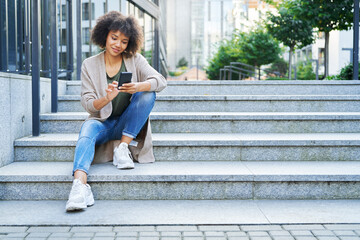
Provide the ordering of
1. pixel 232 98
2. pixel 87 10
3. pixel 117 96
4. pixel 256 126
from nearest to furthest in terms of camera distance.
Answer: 1. pixel 117 96
2. pixel 256 126
3. pixel 232 98
4. pixel 87 10

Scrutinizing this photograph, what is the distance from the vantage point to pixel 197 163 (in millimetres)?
3520

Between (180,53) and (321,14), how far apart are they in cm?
8450

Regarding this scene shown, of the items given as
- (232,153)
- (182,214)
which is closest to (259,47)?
(232,153)

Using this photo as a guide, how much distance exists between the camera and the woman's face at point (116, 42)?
3.32m

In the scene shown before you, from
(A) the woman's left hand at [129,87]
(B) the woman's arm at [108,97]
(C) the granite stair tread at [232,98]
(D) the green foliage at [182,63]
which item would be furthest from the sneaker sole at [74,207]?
(D) the green foliage at [182,63]

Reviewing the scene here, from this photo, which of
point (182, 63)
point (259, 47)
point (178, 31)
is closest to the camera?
point (259, 47)

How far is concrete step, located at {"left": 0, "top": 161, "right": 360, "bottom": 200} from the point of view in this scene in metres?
3.08

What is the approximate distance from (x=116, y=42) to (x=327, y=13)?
7.92 metres

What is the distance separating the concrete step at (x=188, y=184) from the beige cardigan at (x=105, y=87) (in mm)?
324

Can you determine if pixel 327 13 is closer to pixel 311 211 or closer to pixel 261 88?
pixel 261 88

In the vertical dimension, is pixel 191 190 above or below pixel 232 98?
below

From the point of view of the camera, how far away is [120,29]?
3.30 m

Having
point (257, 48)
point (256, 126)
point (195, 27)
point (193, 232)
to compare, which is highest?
point (195, 27)

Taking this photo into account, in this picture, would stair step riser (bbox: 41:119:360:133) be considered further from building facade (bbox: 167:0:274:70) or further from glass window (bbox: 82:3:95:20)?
building facade (bbox: 167:0:274:70)
